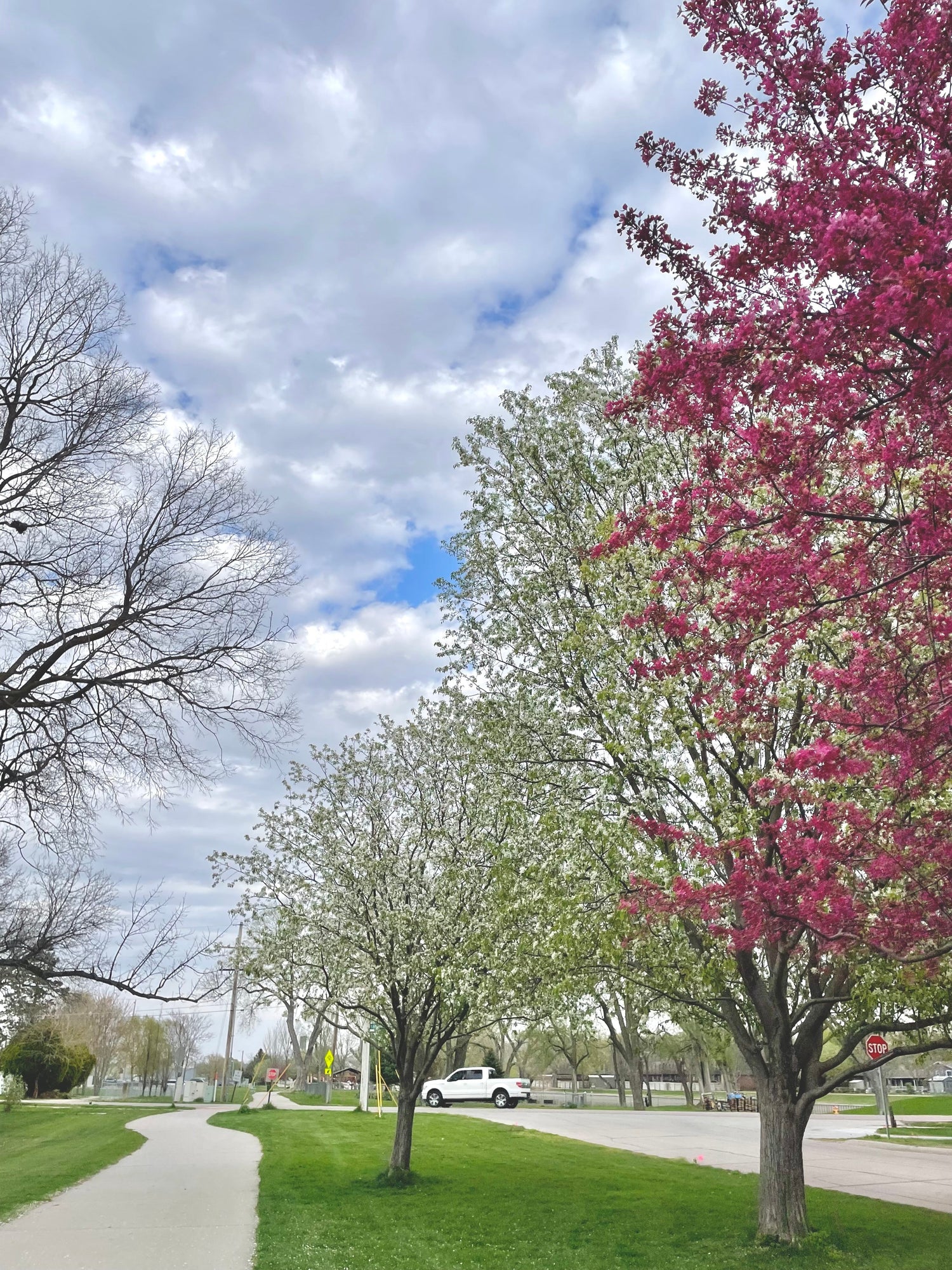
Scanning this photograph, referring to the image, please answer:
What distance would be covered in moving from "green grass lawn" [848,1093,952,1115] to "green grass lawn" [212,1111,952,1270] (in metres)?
25.8

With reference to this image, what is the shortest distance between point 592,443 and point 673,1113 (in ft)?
105

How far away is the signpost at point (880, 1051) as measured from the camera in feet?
38.1

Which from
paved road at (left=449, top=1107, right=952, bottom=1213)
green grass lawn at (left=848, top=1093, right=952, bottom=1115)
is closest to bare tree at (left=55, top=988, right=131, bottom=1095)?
paved road at (left=449, top=1107, right=952, bottom=1213)

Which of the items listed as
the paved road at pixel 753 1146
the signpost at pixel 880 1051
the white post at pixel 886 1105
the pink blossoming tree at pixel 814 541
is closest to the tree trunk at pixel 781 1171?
the pink blossoming tree at pixel 814 541

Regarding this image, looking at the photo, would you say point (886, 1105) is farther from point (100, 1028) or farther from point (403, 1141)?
point (100, 1028)

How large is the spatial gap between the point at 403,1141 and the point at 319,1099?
3292 cm

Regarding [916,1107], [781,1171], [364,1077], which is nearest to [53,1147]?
[364,1077]

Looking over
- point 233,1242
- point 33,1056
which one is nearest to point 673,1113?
point 33,1056

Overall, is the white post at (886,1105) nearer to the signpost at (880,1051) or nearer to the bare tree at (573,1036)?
the signpost at (880,1051)

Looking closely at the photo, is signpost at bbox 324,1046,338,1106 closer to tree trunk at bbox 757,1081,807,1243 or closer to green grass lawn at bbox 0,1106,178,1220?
green grass lawn at bbox 0,1106,178,1220

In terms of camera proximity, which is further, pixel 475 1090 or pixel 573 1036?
pixel 475 1090

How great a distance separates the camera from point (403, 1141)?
13586 mm

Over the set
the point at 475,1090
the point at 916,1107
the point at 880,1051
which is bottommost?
the point at 916,1107

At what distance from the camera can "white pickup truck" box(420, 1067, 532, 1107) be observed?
3459 cm
